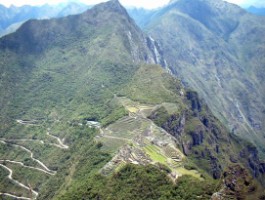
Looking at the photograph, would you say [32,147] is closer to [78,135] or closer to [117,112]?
[78,135]

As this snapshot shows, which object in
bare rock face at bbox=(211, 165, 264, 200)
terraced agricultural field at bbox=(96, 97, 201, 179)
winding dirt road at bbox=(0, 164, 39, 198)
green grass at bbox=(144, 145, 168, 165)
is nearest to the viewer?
bare rock face at bbox=(211, 165, 264, 200)

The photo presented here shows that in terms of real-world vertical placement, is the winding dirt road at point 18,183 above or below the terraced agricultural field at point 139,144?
below

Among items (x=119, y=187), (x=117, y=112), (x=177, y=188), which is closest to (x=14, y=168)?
(x=117, y=112)

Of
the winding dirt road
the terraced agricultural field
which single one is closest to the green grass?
the terraced agricultural field

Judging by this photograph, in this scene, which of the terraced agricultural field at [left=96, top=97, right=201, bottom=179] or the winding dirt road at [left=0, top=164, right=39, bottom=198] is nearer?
the terraced agricultural field at [left=96, top=97, right=201, bottom=179]

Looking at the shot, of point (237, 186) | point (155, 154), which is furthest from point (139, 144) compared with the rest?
point (237, 186)

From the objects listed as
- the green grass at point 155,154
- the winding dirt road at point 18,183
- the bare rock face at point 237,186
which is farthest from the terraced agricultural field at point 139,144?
the winding dirt road at point 18,183

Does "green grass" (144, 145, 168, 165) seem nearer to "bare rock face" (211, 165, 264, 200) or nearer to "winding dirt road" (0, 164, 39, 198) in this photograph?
"bare rock face" (211, 165, 264, 200)

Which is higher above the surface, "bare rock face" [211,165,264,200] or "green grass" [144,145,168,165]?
"bare rock face" [211,165,264,200]

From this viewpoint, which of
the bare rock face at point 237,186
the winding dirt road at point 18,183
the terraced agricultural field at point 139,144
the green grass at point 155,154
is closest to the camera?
the bare rock face at point 237,186

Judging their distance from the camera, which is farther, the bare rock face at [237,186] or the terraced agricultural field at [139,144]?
the terraced agricultural field at [139,144]

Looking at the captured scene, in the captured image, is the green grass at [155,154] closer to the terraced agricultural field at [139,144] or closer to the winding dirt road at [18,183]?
the terraced agricultural field at [139,144]
